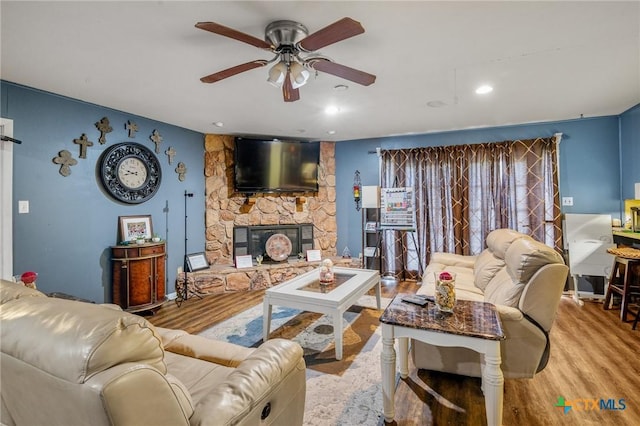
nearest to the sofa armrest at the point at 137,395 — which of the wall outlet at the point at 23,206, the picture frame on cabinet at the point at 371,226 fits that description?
the wall outlet at the point at 23,206

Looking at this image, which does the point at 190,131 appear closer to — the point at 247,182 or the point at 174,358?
the point at 247,182

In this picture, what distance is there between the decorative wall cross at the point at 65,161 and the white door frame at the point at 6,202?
36cm

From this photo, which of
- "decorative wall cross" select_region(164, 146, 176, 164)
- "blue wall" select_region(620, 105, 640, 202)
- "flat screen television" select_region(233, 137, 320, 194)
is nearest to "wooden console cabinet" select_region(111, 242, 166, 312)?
"decorative wall cross" select_region(164, 146, 176, 164)

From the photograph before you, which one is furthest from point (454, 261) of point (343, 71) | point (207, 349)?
point (207, 349)

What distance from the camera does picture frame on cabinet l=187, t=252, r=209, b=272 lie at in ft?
14.7

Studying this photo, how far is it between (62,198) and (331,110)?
3.05 m

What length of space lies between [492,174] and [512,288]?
292cm

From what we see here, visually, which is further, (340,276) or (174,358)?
(340,276)

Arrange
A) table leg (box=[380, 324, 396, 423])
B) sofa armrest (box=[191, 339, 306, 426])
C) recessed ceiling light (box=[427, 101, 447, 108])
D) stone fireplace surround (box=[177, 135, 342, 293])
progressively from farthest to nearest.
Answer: stone fireplace surround (box=[177, 135, 342, 293]) < recessed ceiling light (box=[427, 101, 447, 108]) < table leg (box=[380, 324, 396, 423]) < sofa armrest (box=[191, 339, 306, 426])

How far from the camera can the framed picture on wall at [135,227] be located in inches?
145

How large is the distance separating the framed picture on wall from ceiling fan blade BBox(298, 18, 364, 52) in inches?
123

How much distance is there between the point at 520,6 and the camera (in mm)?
1778

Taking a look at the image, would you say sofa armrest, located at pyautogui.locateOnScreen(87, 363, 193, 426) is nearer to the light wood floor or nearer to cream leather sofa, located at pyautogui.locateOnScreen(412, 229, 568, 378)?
the light wood floor

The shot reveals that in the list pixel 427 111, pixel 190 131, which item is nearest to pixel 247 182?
pixel 190 131
